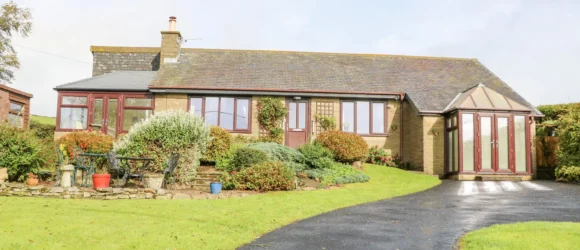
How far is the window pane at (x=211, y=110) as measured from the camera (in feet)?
80.2

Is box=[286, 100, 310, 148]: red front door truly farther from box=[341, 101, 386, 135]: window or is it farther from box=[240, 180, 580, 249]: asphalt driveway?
box=[240, 180, 580, 249]: asphalt driveway

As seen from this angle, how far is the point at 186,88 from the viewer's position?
23953 mm

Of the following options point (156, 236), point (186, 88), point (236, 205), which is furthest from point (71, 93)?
point (156, 236)

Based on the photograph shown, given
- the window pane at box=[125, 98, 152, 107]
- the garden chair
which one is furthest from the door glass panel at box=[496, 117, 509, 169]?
the window pane at box=[125, 98, 152, 107]

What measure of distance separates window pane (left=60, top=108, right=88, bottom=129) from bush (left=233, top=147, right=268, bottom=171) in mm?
10756

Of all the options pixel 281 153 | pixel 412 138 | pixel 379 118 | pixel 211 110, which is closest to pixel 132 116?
pixel 211 110

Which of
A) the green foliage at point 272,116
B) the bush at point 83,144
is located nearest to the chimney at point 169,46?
the green foliage at point 272,116

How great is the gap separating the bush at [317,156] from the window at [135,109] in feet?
29.1

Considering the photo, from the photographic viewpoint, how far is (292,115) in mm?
24812

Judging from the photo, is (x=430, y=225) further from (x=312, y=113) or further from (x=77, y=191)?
(x=312, y=113)

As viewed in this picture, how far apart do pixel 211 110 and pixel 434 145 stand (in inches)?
402

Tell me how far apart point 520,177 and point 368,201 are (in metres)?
9.40

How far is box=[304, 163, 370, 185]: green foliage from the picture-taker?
17727 millimetres

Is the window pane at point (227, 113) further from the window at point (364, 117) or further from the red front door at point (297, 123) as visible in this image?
the window at point (364, 117)
